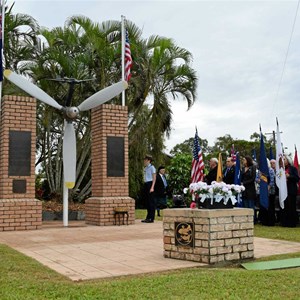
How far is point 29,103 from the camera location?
405 inches

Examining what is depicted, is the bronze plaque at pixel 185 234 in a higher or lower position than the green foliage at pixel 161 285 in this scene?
higher

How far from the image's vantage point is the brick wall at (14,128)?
979cm

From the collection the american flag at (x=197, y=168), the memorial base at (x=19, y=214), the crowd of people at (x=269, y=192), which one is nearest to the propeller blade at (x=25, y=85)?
the memorial base at (x=19, y=214)

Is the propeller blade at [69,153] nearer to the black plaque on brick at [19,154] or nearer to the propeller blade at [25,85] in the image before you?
the propeller blade at [25,85]

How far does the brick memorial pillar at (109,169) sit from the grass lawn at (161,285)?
547 cm

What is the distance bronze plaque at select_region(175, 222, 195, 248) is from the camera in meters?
5.75

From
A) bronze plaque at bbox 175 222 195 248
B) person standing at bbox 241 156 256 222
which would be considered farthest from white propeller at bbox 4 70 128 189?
bronze plaque at bbox 175 222 195 248

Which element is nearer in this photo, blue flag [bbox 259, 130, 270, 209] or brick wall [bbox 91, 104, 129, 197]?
blue flag [bbox 259, 130, 270, 209]

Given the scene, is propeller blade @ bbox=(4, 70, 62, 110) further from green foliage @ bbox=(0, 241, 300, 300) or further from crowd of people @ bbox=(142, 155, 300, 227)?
green foliage @ bbox=(0, 241, 300, 300)

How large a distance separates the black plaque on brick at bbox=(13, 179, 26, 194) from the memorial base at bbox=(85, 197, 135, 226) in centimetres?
174

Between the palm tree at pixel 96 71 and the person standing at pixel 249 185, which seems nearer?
the person standing at pixel 249 185

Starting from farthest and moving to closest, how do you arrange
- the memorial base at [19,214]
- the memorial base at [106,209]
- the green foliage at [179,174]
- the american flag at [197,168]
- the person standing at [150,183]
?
1. the green foliage at [179,174]
2. the person standing at [150,183]
3. the memorial base at [106,209]
4. the memorial base at [19,214]
5. the american flag at [197,168]

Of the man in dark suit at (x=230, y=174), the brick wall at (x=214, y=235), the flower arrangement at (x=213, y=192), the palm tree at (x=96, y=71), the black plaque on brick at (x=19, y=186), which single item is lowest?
the brick wall at (x=214, y=235)

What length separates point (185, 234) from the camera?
582 cm
